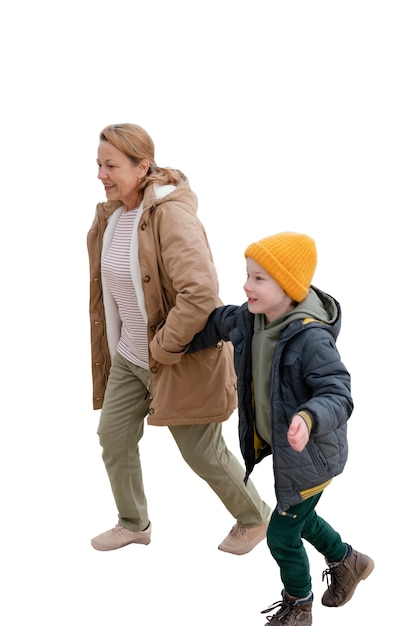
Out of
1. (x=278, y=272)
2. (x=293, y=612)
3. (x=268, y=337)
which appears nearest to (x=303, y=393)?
(x=268, y=337)

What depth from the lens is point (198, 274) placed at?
4820mm

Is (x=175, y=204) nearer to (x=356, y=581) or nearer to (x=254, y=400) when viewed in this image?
(x=254, y=400)

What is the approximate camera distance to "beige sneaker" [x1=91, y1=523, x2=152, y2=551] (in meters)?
5.60

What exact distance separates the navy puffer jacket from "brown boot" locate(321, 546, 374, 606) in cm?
72

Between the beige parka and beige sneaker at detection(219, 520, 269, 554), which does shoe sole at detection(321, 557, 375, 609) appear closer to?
beige sneaker at detection(219, 520, 269, 554)

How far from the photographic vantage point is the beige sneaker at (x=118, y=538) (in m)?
5.60

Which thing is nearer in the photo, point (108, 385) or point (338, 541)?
point (338, 541)

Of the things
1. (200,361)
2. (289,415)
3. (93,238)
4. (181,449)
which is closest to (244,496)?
(181,449)

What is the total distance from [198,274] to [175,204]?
380 mm

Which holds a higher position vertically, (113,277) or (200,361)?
(113,277)

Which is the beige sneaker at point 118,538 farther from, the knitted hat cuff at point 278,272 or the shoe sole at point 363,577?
the knitted hat cuff at point 278,272

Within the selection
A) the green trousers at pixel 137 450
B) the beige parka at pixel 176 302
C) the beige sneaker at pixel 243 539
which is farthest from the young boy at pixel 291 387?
the beige sneaker at pixel 243 539

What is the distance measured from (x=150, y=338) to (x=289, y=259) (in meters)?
0.97

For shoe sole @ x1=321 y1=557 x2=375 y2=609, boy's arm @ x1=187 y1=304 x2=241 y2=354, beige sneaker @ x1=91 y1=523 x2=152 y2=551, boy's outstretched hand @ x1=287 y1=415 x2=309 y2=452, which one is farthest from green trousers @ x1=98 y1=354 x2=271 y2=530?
boy's outstretched hand @ x1=287 y1=415 x2=309 y2=452
